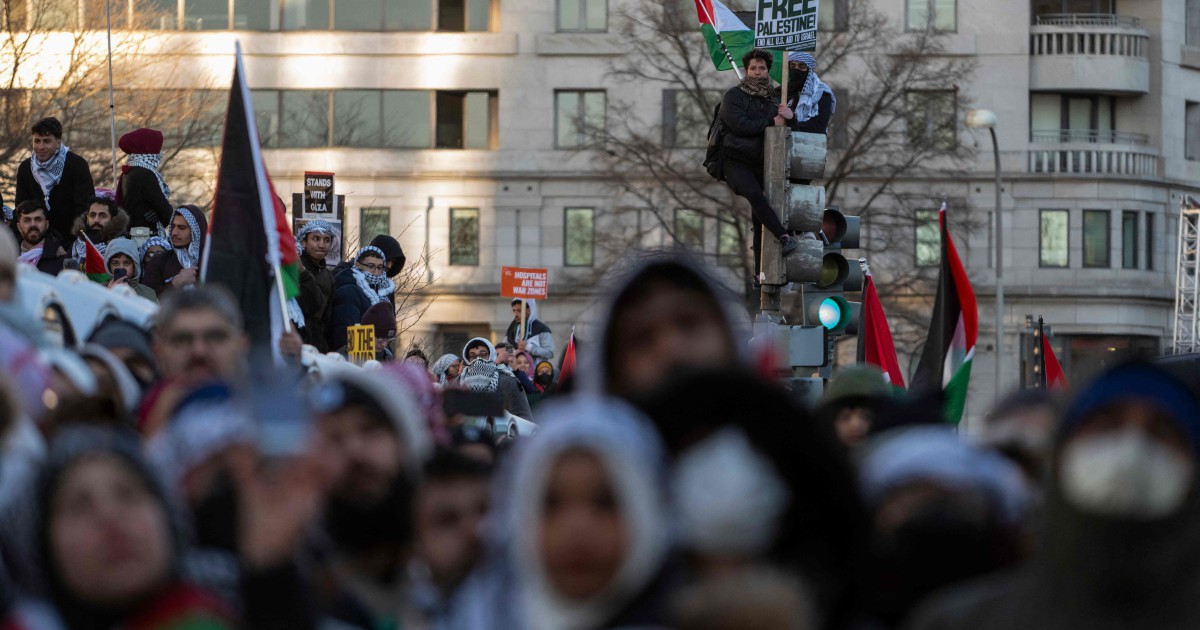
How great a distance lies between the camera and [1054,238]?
52219 millimetres

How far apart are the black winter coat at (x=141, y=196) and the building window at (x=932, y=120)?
32.0 m

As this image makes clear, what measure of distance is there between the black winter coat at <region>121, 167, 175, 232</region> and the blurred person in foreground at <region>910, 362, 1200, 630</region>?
12.0 m

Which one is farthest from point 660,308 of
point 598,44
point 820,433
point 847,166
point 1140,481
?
point 598,44

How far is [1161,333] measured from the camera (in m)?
52.4

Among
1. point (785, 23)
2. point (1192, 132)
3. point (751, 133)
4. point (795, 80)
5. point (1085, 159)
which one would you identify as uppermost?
point (1192, 132)

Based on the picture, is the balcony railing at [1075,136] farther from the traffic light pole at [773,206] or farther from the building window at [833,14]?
the traffic light pole at [773,206]

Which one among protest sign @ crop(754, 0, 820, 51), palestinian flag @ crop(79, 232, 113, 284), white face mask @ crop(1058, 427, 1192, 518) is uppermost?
protest sign @ crop(754, 0, 820, 51)

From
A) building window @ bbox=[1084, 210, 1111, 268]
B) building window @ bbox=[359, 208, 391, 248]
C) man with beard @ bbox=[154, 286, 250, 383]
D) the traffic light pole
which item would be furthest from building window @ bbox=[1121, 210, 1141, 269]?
man with beard @ bbox=[154, 286, 250, 383]

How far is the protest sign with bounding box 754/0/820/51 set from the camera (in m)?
14.9

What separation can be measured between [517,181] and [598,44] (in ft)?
12.9

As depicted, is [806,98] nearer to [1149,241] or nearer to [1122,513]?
[1122,513]

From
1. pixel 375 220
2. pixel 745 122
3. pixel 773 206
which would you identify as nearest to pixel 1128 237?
pixel 375 220

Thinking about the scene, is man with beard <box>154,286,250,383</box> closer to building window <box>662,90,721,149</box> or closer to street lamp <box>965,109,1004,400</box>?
street lamp <box>965,109,1004,400</box>

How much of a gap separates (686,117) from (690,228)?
10.0ft
